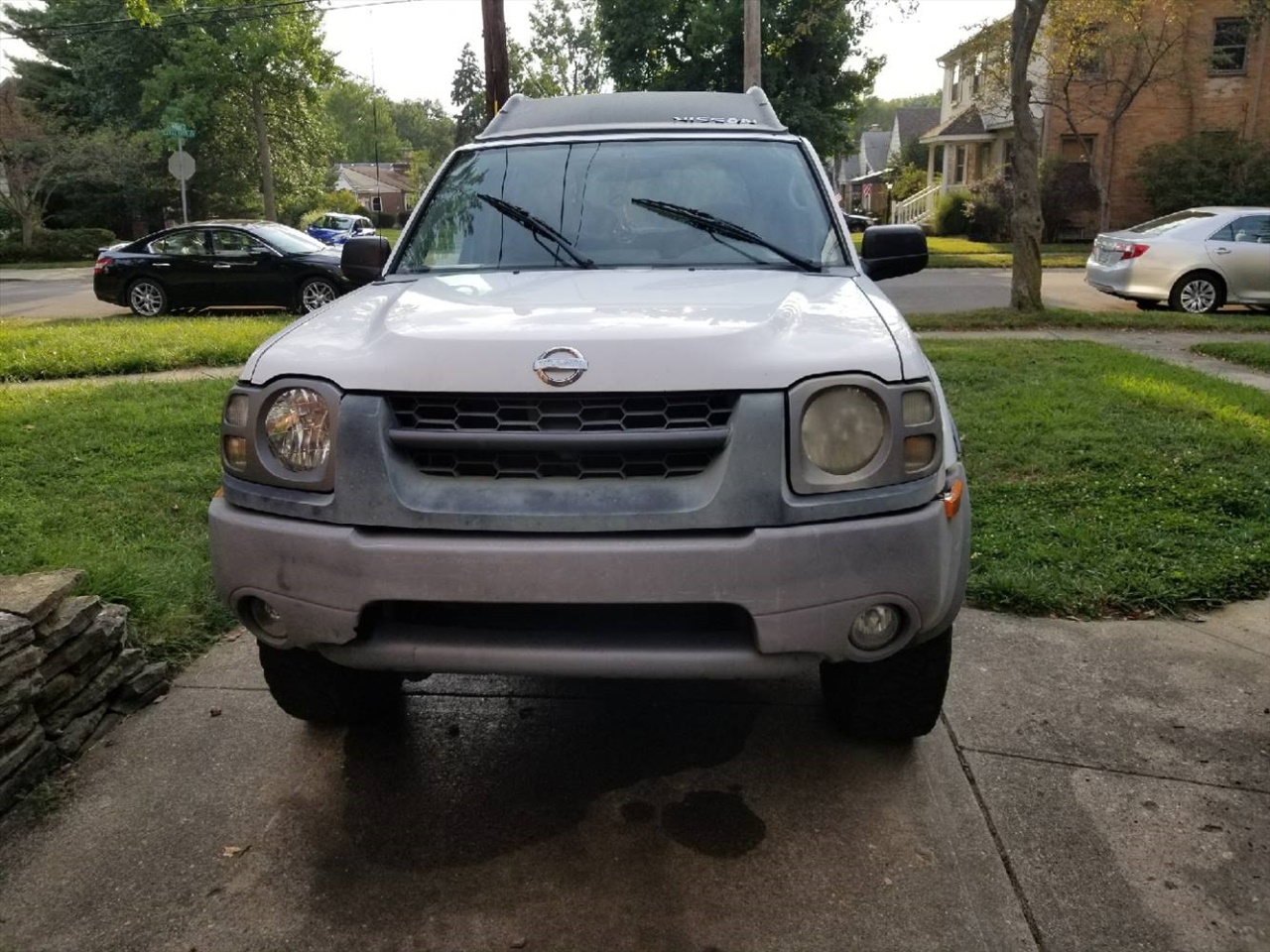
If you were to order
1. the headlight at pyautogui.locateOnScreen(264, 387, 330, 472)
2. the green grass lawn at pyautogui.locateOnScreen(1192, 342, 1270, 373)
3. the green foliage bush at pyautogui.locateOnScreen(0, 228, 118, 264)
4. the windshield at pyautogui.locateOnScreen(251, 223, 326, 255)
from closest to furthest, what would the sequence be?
the headlight at pyautogui.locateOnScreen(264, 387, 330, 472) → the green grass lawn at pyautogui.locateOnScreen(1192, 342, 1270, 373) → the windshield at pyautogui.locateOnScreen(251, 223, 326, 255) → the green foliage bush at pyautogui.locateOnScreen(0, 228, 118, 264)

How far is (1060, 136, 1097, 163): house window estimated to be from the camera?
32.2m

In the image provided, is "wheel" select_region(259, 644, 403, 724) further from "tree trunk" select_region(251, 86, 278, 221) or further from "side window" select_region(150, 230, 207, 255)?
"tree trunk" select_region(251, 86, 278, 221)

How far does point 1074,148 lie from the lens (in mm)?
32938

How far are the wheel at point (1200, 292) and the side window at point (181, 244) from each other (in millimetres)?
13037

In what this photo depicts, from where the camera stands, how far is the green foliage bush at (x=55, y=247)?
33531mm

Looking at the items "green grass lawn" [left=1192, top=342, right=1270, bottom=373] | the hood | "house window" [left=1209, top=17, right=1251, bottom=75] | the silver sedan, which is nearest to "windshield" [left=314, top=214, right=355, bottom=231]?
the silver sedan

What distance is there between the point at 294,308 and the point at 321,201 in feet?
117

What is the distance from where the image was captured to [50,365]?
382 inches

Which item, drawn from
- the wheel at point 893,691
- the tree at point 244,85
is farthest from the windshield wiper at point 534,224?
the tree at point 244,85

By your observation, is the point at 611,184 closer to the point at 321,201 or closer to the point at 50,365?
the point at 50,365

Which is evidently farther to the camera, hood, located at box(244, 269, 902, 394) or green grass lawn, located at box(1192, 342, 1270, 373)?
green grass lawn, located at box(1192, 342, 1270, 373)

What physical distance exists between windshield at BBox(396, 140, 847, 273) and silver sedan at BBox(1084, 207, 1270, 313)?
11936 mm

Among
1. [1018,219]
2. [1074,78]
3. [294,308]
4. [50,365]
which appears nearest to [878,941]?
[50,365]

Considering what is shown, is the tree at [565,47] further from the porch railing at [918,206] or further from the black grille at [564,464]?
the black grille at [564,464]
